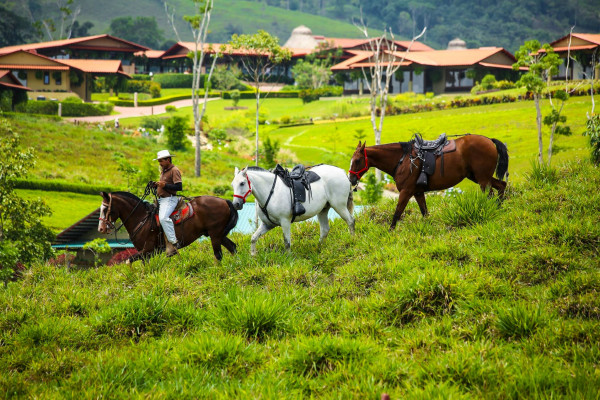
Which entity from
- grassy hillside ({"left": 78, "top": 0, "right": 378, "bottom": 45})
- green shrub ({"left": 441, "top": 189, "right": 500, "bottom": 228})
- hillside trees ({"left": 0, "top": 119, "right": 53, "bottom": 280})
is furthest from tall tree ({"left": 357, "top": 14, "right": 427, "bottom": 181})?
grassy hillside ({"left": 78, "top": 0, "right": 378, "bottom": 45})

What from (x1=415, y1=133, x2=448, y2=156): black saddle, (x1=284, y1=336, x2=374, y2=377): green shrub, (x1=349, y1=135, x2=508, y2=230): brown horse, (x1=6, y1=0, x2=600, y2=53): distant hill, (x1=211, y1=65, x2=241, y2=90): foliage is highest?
(x1=6, y1=0, x2=600, y2=53): distant hill

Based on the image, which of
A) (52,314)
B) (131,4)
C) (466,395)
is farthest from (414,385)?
(131,4)

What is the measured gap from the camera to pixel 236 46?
38.1m

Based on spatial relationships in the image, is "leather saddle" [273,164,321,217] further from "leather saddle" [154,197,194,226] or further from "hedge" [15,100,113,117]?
"hedge" [15,100,113,117]

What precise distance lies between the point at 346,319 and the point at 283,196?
433cm

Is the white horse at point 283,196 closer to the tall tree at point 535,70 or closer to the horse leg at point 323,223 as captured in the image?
the horse leg at point 323,223

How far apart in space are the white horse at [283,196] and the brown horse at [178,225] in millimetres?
757

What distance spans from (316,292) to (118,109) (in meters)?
66.4

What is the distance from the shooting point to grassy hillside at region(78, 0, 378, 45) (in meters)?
161

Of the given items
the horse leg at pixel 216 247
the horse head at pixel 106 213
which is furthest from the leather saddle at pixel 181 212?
the horse head at pixel 106 213

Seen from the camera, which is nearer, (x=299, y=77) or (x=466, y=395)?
(x=466, y=395)

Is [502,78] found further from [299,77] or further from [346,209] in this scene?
[346,209]

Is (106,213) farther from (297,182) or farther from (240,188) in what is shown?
(297,182)

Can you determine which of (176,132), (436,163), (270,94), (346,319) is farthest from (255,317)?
(270,94)
